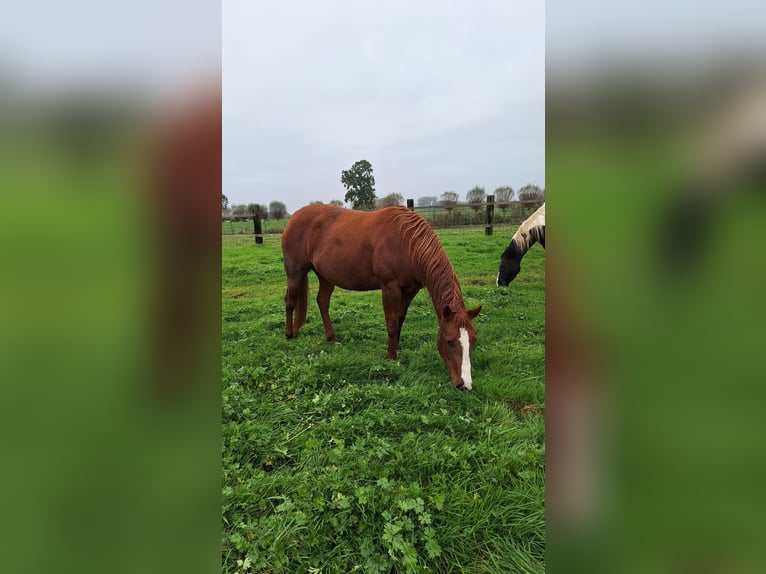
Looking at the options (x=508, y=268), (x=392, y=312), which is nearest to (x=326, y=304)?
(x=392, y=312)

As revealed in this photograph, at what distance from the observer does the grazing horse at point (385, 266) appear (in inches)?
151

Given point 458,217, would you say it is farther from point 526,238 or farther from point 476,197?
point 526,238

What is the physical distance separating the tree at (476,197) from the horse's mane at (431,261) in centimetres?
1049

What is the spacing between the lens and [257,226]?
50.0ft

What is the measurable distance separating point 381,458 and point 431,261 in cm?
246

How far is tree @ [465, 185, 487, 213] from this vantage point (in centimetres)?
1463

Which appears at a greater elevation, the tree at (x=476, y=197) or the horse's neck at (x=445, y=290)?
the tree at (x=476, y=197)

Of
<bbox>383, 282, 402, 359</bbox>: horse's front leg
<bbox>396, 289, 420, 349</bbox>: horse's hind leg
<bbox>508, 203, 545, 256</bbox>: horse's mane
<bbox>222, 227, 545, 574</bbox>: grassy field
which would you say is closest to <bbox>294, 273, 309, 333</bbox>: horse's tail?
<bbox>222, 227, 545, 574</bbox>: grassy field
